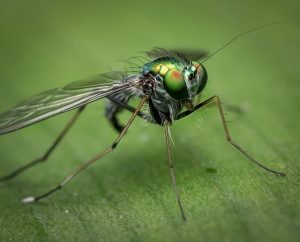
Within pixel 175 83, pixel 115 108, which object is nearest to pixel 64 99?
pixel 115 108

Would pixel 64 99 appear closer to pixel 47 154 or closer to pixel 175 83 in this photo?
pixel 47 154

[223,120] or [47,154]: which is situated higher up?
[223,120]

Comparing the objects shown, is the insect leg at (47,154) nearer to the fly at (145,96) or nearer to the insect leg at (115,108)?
the insect leg at (115,108)

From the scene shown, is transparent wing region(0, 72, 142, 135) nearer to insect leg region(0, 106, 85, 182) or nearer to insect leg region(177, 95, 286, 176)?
insect leg region(0, 106, 85, 182)

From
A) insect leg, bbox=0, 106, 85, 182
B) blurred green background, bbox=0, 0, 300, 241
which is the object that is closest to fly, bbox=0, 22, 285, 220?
blurred green background, bbox=0, 0, 300, 241

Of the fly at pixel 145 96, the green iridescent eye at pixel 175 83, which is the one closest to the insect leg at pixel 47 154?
the fly at pixel 145 96

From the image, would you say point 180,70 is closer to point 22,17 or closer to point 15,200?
point 15,200

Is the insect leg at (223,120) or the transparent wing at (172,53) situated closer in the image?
the insect leg at (223,120)
